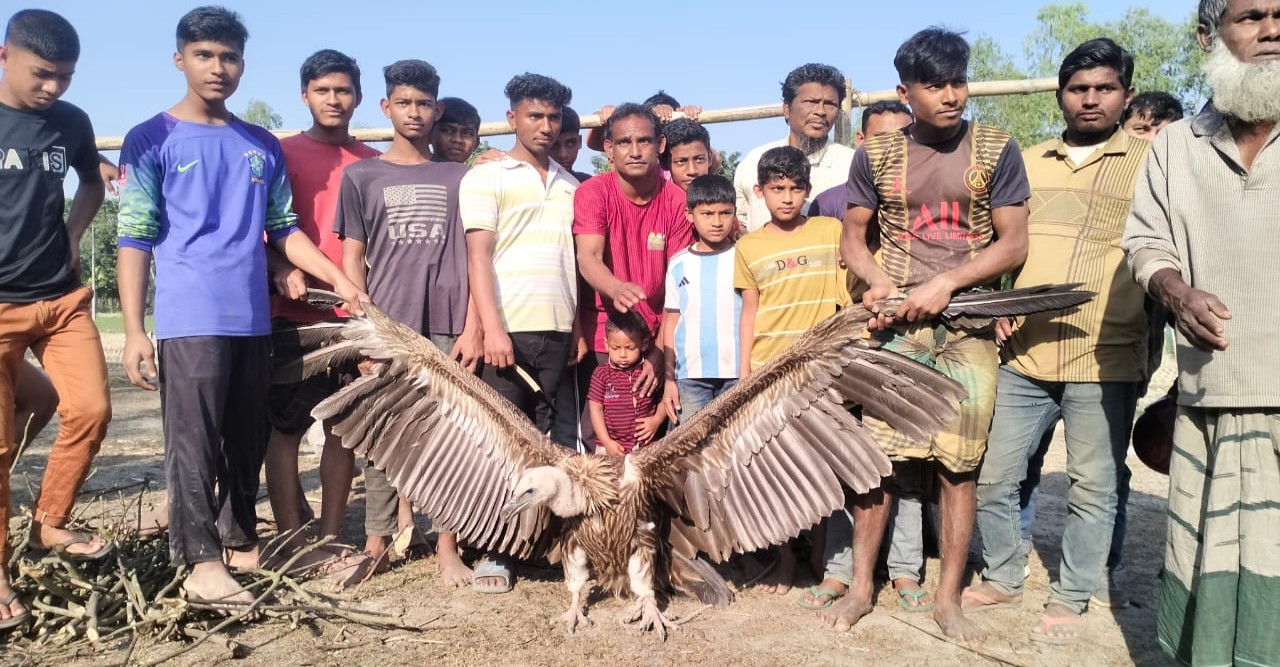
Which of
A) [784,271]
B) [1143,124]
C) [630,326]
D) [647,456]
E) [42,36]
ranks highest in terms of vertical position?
[42,36]

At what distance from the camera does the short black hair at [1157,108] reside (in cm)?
554

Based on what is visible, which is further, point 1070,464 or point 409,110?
point 409,110

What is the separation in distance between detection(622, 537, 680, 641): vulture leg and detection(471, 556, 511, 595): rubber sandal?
766 millimetres

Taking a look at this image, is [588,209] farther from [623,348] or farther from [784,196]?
[784,196]

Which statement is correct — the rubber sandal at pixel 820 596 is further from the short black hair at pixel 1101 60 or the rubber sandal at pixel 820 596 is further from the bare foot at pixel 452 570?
the short black hair at pixel 1101 60

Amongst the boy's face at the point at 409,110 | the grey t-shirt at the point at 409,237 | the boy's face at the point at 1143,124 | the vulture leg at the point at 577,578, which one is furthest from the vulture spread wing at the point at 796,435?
the boy's face at the point at 1143,124

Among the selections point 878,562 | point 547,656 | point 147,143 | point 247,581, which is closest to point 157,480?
point 247,581

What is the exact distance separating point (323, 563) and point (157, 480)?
368 centimetres

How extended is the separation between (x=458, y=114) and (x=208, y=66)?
197cm

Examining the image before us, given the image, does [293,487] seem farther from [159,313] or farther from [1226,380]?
[1226,380]

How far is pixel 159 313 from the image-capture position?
4172mm

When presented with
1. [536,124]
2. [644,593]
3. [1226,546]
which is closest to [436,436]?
[644,593]

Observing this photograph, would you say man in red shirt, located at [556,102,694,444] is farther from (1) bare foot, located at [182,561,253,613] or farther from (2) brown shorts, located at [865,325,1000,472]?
(1) bare foot, located at [182,561,253,613]

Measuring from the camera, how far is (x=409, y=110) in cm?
509
